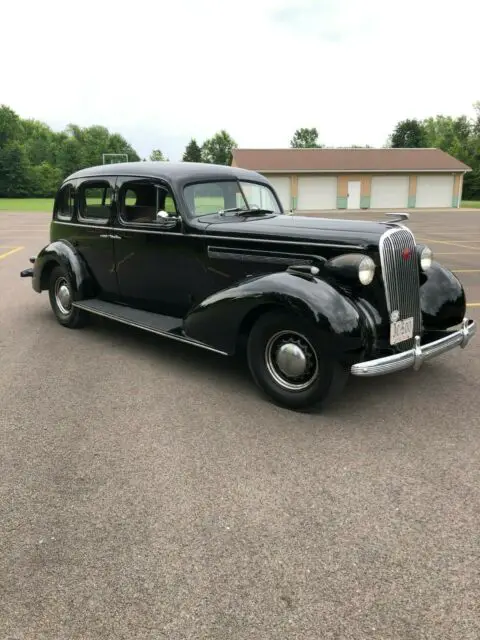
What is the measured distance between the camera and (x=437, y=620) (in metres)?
2.03

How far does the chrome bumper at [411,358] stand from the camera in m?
3.62

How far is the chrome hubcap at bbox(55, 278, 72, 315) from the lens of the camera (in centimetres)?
640

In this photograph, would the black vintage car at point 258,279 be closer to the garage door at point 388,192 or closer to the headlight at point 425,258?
the headlight at point 425,258

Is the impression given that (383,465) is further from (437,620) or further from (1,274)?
(1,274)

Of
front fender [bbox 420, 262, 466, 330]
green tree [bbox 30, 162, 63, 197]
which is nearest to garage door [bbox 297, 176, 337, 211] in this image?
front fender [bbox 420, 262, 466, 330]

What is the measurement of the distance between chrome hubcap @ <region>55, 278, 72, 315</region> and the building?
34327mm

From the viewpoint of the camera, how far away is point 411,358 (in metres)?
3.82

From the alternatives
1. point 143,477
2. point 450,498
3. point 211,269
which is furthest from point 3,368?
point 450,498

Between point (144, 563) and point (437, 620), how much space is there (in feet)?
4.08

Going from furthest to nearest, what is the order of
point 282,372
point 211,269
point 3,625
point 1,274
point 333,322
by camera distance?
point 1,274 < point 211,269 < point 282,372 < point 333,322 < point 3,625

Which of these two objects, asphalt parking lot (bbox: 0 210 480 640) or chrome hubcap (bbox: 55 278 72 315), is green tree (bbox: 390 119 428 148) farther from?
asphalt parking lot (bbox: 0 210 480 640)

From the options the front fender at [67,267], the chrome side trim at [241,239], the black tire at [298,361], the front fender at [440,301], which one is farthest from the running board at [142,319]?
the front fender at [440,301]

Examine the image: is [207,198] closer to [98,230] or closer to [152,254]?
[152,254]

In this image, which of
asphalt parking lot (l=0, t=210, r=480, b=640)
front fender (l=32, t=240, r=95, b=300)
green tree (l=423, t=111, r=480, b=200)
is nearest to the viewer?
asphalt parking lot (l=0, t=210, r=480, b=640)
